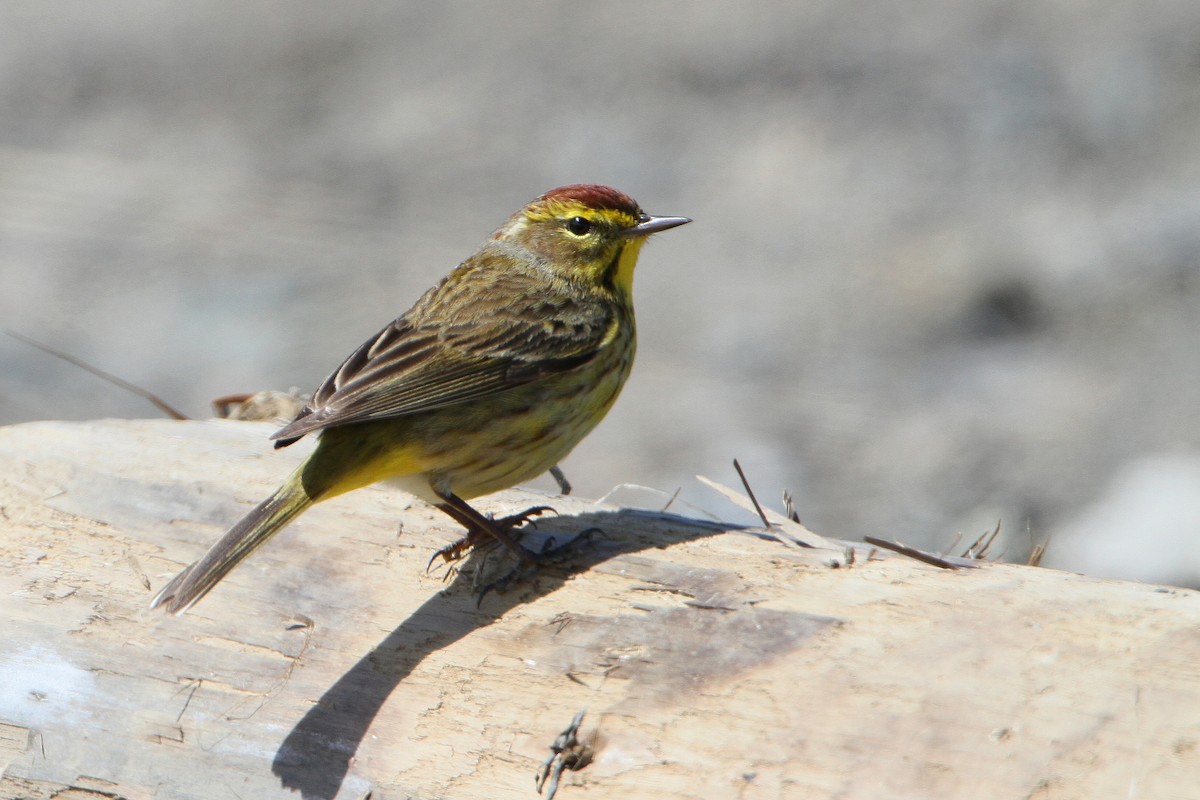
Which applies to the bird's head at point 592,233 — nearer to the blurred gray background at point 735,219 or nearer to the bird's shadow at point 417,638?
the bird's shadow at point 417,638

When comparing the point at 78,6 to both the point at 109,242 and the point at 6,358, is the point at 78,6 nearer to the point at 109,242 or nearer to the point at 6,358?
the point at 109,242

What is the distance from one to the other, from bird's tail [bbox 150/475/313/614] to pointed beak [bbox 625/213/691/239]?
5.52 ft

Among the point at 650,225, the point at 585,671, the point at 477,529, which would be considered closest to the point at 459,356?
the point at 477,529

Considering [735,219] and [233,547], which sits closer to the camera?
[233,547]

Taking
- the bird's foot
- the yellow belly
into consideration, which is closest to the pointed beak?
the yellow belly

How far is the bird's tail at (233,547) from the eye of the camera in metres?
3.72

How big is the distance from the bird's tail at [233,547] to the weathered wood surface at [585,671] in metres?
0.16

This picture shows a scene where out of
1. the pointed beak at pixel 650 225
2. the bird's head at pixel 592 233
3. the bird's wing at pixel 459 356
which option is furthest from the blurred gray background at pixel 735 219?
the bird's wing at pixel 459 356

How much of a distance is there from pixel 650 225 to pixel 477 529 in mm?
1408

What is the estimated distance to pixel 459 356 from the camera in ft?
15.3

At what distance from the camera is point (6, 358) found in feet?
28.8

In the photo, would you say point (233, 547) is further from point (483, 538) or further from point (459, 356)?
point (459, 356)

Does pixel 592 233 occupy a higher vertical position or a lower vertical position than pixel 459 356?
higher

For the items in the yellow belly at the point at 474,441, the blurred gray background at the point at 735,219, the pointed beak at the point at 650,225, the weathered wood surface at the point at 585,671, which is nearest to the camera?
the weathered wood surface at the point at 585,671
